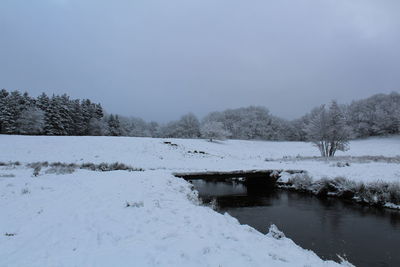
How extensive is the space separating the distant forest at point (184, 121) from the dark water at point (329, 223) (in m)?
25.0

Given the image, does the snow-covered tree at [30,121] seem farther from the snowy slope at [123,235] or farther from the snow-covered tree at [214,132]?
the snowy slope at [123,235]

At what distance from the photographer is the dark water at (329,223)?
8.83 metres

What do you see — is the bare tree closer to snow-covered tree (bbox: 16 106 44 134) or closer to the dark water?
the dark water

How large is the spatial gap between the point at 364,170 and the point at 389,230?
36.7 ft

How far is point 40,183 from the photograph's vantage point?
44.1ft

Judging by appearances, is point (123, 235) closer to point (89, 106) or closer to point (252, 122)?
point (89, 106)

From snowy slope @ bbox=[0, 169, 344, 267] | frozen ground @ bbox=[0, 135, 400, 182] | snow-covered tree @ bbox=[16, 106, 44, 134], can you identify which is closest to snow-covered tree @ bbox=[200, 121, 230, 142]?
frozen ground @ bbox=[0, 135, 400, 182]

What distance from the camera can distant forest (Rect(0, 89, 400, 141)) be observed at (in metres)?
51.5

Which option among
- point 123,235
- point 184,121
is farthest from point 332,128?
point 184,121

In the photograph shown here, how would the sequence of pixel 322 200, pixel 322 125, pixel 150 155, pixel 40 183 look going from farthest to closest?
1. pixel 322 125
2. pixel 150 155
3. pixel 322 200
4. pixel 40 183

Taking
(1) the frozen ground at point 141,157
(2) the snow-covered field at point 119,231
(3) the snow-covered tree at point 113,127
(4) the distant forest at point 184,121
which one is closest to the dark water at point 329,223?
(2) the snow-covered field at point 119,231

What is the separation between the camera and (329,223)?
12.1m

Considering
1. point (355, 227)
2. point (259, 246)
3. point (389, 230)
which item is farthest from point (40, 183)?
point (389, 230)

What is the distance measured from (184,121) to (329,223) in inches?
3091
